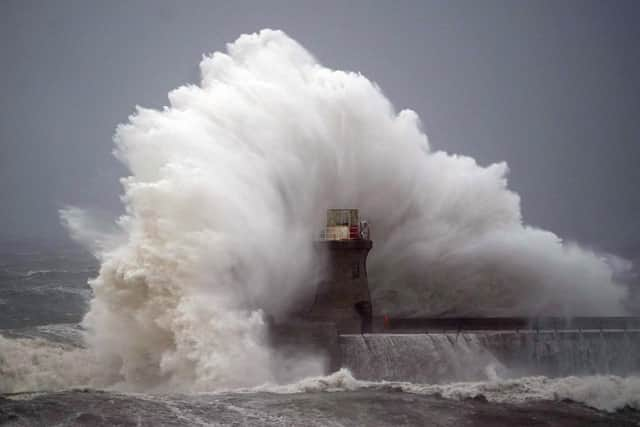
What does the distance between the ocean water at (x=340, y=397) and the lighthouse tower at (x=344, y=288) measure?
2.52 m

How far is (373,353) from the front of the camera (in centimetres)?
1706

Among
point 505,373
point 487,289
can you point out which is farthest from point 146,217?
point 487,289

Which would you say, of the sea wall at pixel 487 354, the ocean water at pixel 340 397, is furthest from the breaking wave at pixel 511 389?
the sea wall at pixel 487 354

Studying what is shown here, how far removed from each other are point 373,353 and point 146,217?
20.4 ft

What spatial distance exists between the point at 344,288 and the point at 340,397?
5.81 metres

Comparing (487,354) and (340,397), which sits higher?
(487,354)

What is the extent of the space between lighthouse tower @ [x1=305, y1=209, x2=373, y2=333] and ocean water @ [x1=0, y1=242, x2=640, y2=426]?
2.52 metres

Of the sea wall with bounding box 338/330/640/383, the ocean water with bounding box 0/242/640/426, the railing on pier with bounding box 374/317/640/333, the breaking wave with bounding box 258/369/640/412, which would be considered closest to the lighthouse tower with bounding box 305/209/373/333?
the railing on pier with bounding box 374/317/640/333

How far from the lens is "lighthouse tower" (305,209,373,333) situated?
775 inches

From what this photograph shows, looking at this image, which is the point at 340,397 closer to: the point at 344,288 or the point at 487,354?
the point at 487,354

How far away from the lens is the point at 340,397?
1425cm

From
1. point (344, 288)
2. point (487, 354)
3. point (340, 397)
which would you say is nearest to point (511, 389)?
point (487, 354)

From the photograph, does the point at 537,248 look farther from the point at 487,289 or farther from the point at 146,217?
the point at 146,217

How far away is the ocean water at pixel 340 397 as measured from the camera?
11.9 m
